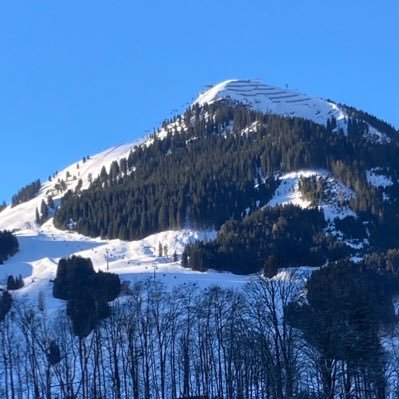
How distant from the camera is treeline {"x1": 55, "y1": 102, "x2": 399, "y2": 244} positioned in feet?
543

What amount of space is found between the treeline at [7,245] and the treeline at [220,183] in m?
20.0

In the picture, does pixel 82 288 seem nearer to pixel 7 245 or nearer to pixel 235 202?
pixel 7 245

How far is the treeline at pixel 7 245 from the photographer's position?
15362 cm

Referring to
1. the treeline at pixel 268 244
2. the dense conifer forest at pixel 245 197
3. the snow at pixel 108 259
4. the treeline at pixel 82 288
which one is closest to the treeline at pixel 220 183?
the dense conifer forest at pixel 245 197

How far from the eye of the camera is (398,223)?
15200 centimetres

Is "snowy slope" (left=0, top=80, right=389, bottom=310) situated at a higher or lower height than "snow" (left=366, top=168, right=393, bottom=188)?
lower

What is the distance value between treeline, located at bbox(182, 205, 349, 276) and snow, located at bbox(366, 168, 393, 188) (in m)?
21.2

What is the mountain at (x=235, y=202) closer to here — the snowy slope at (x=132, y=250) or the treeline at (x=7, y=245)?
the snowy slope at (x=132, y=250)

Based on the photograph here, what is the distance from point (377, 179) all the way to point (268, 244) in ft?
125

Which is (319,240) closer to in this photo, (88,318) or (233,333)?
(88,318)

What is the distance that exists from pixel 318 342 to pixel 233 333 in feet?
34.3

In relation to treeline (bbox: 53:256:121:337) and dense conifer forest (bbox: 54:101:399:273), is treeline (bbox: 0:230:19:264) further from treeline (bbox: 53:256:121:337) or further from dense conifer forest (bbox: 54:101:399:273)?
treeline (bbox: 53:256:121:337)

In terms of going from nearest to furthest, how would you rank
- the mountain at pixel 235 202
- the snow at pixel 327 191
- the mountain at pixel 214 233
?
the mountain at pixel 214 233 → the mountain at pixel 235 202 → the snow at pixel 327 191

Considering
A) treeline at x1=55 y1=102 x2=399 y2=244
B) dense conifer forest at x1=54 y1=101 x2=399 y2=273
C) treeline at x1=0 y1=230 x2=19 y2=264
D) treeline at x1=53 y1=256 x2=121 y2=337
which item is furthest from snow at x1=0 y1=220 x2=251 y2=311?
dense conifer forest at x1=54 y1=101 x2=399 y2=273
